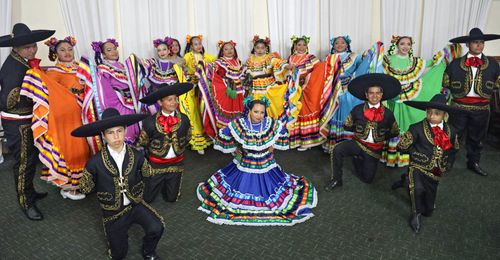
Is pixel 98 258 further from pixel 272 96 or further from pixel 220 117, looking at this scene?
pixel 272 96

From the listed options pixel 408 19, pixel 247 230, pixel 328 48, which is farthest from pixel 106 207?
pixel 408 19

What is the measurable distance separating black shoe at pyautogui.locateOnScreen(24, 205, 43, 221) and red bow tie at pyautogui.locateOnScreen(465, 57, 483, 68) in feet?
15.4

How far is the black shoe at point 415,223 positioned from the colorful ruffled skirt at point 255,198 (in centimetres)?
86

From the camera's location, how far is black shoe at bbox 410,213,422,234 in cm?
311

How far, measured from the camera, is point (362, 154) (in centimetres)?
397

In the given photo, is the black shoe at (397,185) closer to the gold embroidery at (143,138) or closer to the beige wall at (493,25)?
the gold embroidery at (143,138)

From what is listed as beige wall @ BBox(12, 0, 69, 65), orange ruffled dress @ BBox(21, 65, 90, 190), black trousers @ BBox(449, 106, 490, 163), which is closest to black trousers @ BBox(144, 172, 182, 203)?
orange ruffled dress @ BBox(21, 65, 90, 190)

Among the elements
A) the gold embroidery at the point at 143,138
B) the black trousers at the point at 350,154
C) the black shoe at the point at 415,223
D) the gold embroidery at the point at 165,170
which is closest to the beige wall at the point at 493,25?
the black trousers at the point at 350,154

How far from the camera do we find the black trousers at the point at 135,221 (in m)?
2.68

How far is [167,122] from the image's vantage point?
3475 mm

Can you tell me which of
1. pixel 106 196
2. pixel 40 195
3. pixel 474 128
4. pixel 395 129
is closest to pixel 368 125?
pixel 395 129

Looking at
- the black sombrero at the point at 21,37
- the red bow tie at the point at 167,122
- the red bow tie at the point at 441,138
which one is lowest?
the red bow tie at the point at 441,138

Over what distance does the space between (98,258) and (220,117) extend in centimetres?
263

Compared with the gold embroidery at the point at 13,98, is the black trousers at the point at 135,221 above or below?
below
